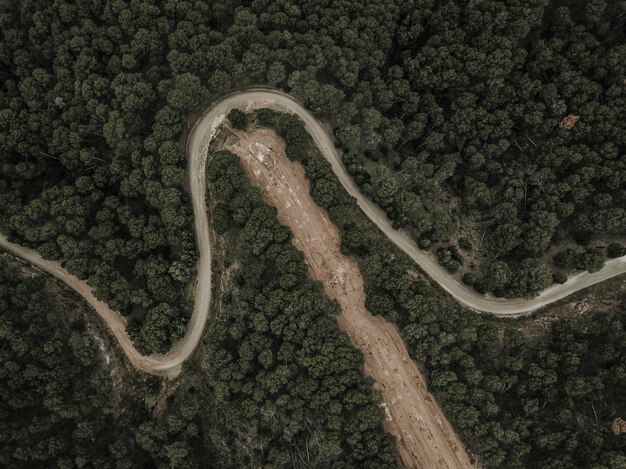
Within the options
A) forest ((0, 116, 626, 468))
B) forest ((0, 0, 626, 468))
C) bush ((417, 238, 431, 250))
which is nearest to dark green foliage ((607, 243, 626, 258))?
forest ((0, 0, 626, 468))

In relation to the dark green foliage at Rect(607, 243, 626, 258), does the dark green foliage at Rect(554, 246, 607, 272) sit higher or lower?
higher

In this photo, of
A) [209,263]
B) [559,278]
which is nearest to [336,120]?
[209,263]

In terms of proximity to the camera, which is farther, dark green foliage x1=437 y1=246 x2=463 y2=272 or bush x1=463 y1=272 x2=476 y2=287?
dark green foliage x1=437 y1=246 x2=463 y2=272

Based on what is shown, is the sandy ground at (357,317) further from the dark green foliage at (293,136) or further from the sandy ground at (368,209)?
the sandy ground at (368,209)

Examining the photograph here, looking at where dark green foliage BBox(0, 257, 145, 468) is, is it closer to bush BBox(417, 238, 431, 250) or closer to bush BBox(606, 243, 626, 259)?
bush BBox(417, 238, 431, 250)

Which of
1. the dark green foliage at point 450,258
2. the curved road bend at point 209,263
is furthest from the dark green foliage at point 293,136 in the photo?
the dark green foliage at point 450,258

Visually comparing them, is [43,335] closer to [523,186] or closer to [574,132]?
[523,186]
